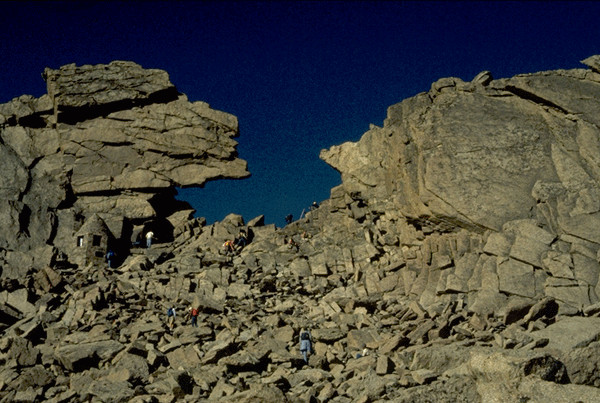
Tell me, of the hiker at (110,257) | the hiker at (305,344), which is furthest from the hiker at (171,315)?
the hiker at (110,257)

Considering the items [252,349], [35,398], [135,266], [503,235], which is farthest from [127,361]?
[503,235]

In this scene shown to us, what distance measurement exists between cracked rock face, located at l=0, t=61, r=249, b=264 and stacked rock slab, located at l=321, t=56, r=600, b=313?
15171 mm

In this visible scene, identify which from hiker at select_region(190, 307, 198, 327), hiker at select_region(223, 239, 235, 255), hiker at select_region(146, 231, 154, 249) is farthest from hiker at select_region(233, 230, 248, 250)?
hiker at select_region(190, 307, 198, 327)

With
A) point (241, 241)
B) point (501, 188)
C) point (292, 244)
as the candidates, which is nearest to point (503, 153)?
point (501, 188)

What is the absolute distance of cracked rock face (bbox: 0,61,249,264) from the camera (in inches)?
1543

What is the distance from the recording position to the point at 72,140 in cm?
4097

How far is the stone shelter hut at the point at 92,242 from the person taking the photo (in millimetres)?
34156

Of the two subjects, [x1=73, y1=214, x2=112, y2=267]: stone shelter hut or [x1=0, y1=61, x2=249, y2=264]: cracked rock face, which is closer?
[x1=73, y1=214, x2=112, y2=267]: stone shelter hut

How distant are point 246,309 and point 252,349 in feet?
17.0

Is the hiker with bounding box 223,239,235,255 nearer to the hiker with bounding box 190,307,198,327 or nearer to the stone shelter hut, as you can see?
the stone shelter hut

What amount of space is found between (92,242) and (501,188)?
22.8 m

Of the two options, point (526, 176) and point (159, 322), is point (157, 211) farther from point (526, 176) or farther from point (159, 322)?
point (526, 176)

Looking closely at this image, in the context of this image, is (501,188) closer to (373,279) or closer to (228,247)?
(373,279)

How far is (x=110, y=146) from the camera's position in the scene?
41219 millimetres
